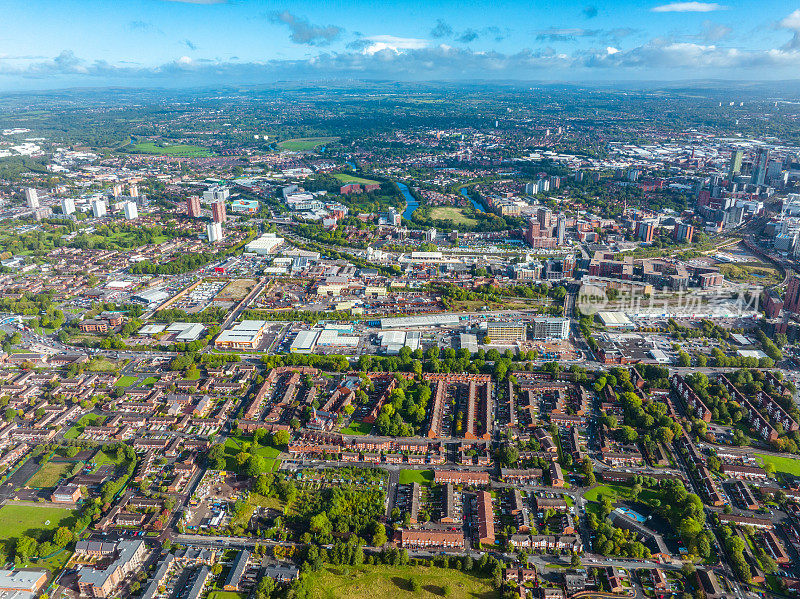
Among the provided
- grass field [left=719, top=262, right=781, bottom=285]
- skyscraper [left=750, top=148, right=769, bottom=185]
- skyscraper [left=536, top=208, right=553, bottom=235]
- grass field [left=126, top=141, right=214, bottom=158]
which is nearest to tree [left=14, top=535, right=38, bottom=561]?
skyscraper [left=536, top=208, right=553, bottom=235]

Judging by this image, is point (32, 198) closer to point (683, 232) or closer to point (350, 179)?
point (350, 179)

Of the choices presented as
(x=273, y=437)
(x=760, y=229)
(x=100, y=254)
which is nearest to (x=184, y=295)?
(x=100, y=254)

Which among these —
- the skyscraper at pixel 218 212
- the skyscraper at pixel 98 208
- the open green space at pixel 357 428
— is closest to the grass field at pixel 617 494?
the open green space at pixel 357 428

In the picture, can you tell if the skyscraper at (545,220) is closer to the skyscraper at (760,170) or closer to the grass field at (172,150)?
the skyscraper at (760,170)

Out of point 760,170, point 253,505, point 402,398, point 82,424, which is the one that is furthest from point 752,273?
point 82,424

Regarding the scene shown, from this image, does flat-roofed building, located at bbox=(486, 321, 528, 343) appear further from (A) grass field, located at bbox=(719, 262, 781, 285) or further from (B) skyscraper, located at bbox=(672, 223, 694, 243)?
(B) skyscraper, located at bbox=(672, 223, 694, 243)

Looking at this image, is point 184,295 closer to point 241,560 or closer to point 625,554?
point 241,560
